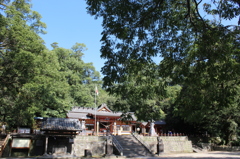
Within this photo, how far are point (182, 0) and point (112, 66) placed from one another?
3775 millimetres

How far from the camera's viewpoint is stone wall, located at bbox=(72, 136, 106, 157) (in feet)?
55.1

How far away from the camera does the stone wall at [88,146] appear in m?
16.8

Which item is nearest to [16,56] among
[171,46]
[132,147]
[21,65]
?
[21,65]

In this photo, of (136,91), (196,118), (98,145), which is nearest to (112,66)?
(136,91)

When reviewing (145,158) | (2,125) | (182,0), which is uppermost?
(182,0)

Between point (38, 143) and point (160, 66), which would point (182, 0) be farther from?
point (38, 143)

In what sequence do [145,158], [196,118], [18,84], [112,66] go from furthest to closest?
[145,158], [18,84], [196,118], [112,66]

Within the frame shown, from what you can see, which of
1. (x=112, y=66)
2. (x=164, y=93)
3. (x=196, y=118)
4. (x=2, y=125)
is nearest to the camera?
(x=112, y=66)

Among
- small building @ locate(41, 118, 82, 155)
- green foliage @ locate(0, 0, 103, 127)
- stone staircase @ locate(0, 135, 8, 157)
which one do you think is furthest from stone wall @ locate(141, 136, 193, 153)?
stone staircase @ locate(0, 135, 8, 157)

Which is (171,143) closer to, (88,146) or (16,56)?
(88,146)

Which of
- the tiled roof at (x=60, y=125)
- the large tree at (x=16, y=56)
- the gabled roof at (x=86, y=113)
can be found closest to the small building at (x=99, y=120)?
the gabled roof at (x=86, y=113)

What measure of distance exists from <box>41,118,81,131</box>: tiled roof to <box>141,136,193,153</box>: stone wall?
23.7ft

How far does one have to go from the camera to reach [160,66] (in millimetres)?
7336

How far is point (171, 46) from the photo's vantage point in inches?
282
